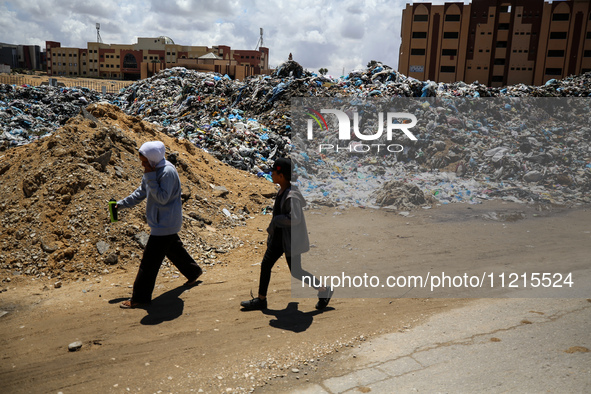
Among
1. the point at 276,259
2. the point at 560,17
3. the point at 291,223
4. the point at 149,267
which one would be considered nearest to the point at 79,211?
the point at 149,267

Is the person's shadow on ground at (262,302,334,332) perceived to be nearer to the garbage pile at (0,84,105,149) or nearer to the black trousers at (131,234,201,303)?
the black trousers at (131,234,201,303)

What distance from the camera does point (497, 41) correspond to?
3203 cm

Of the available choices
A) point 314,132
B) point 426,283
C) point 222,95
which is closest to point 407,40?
point 222,95

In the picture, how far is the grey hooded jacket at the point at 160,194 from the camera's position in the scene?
372cm

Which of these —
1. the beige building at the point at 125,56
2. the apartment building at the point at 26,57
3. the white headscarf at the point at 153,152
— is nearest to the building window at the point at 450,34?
the beige building at the point at 125,56

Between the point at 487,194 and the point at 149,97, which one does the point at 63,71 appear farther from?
the point at 487,194

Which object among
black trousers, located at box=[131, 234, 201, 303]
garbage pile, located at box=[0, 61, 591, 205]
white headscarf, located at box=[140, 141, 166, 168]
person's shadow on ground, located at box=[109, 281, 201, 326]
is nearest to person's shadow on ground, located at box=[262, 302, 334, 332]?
person's shadow on ground, located at box=[109, 281, 201, 326]

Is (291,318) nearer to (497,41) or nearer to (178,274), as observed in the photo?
(178,274)

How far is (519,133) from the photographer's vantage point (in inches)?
531

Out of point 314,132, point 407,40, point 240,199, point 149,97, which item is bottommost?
point 240,199

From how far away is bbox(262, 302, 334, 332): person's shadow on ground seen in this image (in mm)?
3578

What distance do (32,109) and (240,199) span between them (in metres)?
13.4

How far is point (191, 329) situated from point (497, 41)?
115ft

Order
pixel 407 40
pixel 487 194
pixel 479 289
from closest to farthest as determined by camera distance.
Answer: pixel 479 289, pixel 487 194, pixel 407 40
